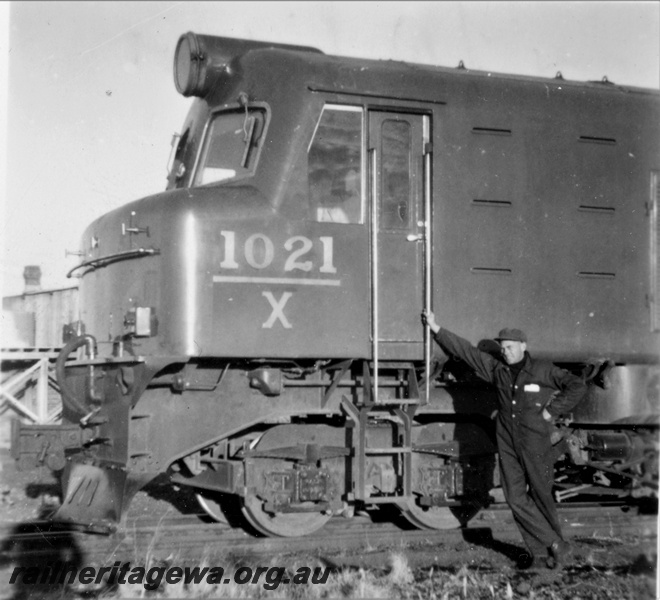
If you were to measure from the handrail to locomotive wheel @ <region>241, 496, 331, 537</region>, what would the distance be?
2103mm

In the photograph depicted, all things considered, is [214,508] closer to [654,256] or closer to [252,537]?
[252,537]

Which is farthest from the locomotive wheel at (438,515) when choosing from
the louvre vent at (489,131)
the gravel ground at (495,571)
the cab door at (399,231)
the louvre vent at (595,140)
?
the louvre vent at (595,140)

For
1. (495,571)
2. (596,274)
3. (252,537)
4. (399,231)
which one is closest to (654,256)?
(596,274)

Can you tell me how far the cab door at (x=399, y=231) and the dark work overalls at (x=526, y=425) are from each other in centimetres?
32

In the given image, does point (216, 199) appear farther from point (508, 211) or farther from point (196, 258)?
point (508, 211)

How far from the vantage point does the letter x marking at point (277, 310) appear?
6.47m

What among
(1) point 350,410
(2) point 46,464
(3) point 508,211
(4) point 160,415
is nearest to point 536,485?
(1) point 350,410

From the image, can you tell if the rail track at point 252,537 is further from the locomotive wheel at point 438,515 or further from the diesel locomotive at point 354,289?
the diesel locomotive at point 354,289

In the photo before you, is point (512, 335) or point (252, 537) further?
point (252, 537)

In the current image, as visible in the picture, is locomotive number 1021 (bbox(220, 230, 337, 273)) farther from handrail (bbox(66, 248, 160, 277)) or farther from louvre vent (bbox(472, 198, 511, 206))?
louvre vent (bbox(472, 198, 511, 206))

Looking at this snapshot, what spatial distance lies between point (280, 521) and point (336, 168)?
2.98 m

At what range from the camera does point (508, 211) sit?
7199 mm

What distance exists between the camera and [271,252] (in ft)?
21.3

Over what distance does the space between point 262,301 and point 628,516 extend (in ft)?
14.0
